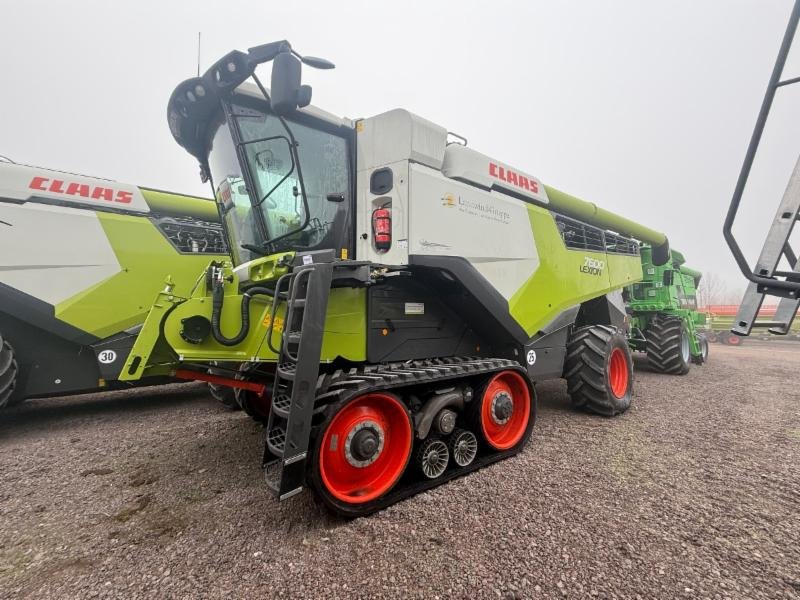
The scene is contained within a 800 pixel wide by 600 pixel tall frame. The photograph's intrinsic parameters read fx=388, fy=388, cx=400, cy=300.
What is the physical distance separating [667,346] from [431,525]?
755 cm

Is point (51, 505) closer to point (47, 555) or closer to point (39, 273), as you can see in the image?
point (47, 555)

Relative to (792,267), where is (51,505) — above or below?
below

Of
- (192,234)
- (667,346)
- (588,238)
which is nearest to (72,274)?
(192,234)

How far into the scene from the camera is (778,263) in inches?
58.3

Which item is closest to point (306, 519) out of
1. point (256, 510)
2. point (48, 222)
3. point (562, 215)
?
point (256, 510)

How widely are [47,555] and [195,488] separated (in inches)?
32.3

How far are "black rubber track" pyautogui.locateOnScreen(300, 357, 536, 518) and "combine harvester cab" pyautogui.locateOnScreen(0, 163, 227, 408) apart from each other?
3848 mm

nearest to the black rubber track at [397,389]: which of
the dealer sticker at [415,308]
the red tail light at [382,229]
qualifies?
the dealer sticker at [415,308]

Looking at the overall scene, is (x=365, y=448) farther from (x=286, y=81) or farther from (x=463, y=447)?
(x=286, y=81)

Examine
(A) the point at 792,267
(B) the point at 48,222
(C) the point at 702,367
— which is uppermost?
(B) the point at 48,222

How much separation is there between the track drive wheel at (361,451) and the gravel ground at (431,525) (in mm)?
167

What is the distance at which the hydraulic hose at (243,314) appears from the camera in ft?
9.48

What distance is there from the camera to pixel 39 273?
4461mm

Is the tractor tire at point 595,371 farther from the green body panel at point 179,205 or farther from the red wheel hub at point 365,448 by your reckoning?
the green body panel at point 179,205
